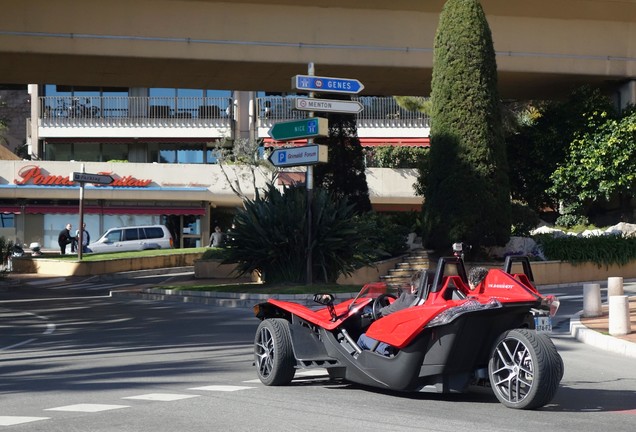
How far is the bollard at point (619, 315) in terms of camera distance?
13633mm

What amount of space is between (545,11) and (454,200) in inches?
262

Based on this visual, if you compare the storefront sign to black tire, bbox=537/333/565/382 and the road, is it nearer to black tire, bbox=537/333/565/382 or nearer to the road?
the road

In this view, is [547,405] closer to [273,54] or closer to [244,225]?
[244,225]

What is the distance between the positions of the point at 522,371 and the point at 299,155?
1464cm

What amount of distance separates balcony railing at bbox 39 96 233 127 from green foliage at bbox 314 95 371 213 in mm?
24503

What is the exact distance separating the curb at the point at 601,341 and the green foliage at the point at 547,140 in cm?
1562

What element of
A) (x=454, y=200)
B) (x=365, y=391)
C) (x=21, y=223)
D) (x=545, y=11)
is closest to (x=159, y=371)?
(x=365, y=391)

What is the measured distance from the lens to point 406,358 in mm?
7938

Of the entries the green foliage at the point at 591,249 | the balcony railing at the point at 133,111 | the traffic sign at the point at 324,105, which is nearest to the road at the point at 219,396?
the traffic sign at the point at 324,105

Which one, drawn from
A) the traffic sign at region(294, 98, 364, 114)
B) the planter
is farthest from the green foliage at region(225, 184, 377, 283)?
the planter

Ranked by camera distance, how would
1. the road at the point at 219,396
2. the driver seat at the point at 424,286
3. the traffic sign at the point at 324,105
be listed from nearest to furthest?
1. the road at the point at 219,396
2. the driver seat at the point at 424,286
3. the traffic sign at the point at 324,105

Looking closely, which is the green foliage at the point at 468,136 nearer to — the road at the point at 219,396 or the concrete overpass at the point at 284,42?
the concrete overpass at the point at 284,42

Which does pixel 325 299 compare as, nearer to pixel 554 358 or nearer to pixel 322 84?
pixel 554 358

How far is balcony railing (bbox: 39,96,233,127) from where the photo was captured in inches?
2060
